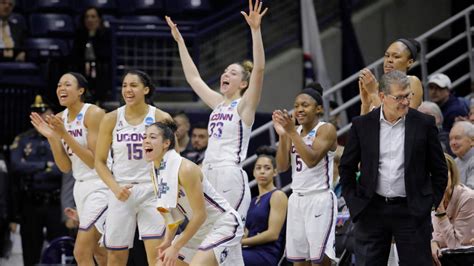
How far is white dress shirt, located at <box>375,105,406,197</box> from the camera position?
26.1 ft

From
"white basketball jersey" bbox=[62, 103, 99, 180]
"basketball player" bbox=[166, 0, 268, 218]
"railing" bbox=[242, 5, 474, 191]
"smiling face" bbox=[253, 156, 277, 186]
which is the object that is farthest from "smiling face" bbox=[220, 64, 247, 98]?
"railing" bbox=[242, 5, 474, 191]

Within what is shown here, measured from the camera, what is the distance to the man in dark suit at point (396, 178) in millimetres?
7902

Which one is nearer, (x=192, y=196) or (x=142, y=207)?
(x=192, y=196)

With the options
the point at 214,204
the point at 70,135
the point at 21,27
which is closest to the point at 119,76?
the point at 21,27

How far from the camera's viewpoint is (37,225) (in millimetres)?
12203

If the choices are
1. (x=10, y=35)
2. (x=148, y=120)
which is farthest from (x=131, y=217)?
(x=10, y=35)

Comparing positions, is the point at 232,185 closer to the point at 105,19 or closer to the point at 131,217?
the point at 131,217

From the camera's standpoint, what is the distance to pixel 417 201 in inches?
310

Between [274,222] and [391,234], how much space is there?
2345mm

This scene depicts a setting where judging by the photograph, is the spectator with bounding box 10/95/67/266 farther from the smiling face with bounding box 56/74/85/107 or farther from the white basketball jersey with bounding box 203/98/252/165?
the white basketball jersey with bounding box 203/98/252/165

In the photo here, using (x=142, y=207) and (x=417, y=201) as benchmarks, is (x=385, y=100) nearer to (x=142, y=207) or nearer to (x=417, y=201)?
(x=417, y=201)

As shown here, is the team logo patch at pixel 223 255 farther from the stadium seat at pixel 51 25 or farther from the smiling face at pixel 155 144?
the stadium seat at pixel 51 25

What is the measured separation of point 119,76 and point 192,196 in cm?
547

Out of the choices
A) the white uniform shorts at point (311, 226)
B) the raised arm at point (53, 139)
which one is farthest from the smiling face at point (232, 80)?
the raised arm at point (53, 139)
